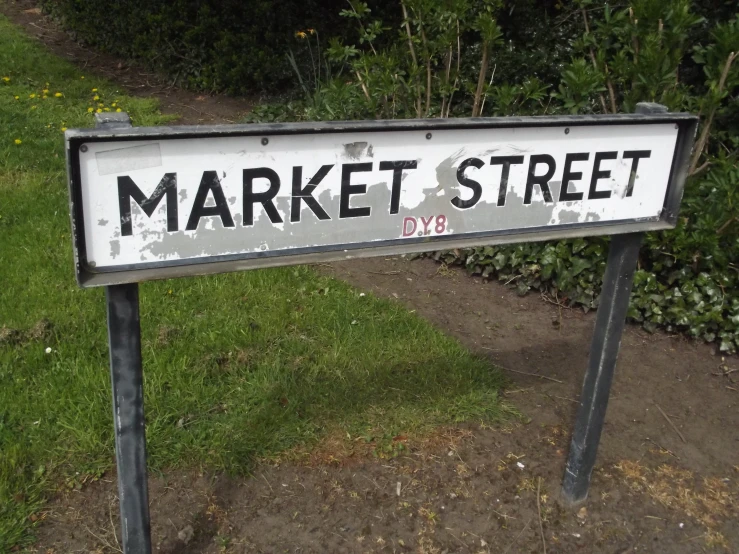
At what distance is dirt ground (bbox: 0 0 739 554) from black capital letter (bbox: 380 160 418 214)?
4.15ft

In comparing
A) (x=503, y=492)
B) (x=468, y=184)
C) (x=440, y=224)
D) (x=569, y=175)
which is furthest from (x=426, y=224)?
(x=503, y=492)

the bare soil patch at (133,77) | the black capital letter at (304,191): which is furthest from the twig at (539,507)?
the bare soil patch at (133,77)

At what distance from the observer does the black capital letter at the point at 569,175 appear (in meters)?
2.19

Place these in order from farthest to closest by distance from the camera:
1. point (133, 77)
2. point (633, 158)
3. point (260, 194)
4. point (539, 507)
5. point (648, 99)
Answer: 1. point (133, 77)
2. point (648, 99)
3. point (539, 507)
4. point (633, 158)
5. point (260, 194)

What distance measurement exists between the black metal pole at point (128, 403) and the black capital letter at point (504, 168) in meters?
0.97

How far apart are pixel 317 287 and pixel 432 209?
238 centimetres

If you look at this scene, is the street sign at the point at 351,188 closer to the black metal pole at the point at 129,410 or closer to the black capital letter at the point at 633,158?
the black capital letter at the point at 633,158

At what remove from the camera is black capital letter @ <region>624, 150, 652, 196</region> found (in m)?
2.26

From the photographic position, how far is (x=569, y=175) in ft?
7.22

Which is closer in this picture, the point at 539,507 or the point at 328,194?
the point at 328,194

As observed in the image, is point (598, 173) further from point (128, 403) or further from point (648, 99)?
point (648, 99)

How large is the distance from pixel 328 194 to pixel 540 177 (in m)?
0.64

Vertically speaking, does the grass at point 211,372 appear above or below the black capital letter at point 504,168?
below

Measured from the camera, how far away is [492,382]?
3553mm
